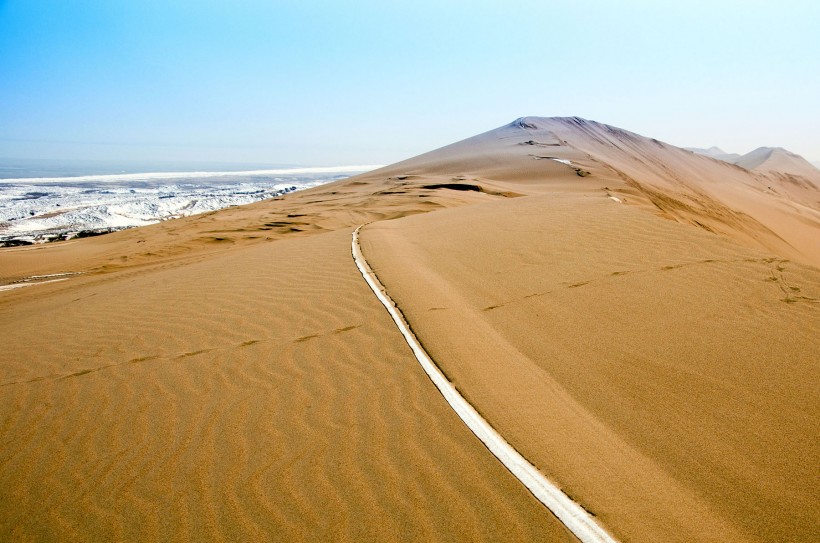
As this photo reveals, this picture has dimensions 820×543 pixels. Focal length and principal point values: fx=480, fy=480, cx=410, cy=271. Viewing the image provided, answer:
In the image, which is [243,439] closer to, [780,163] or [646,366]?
[646,366]

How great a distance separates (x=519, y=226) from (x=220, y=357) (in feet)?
19.0

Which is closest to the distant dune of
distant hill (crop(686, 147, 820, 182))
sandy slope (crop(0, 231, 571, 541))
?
sandy slope (crop(0, 231, 571, 541))

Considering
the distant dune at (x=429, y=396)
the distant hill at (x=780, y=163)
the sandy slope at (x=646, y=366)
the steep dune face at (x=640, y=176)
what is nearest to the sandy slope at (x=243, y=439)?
the distant dune at (x=429, y=396)

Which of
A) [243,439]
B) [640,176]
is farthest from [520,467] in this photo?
[640,176]

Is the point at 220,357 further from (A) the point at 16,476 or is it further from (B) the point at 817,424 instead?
(B) the point at 817,424

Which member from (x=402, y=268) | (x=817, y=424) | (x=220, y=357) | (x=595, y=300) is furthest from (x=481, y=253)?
(x=817, y=424)

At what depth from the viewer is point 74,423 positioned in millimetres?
3133

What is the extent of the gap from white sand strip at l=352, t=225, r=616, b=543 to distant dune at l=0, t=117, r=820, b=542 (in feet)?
0.18

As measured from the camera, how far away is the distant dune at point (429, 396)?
7.24 ft

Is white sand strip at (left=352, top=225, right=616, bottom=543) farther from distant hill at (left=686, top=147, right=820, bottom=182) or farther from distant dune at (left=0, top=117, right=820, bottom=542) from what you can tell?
distant hill at (left=686, top=147, right=820, bottom=182)

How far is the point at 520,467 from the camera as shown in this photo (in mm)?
2367

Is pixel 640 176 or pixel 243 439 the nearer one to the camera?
pixel 243 439

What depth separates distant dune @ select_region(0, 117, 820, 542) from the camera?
2207mm

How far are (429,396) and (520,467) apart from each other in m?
0.87
